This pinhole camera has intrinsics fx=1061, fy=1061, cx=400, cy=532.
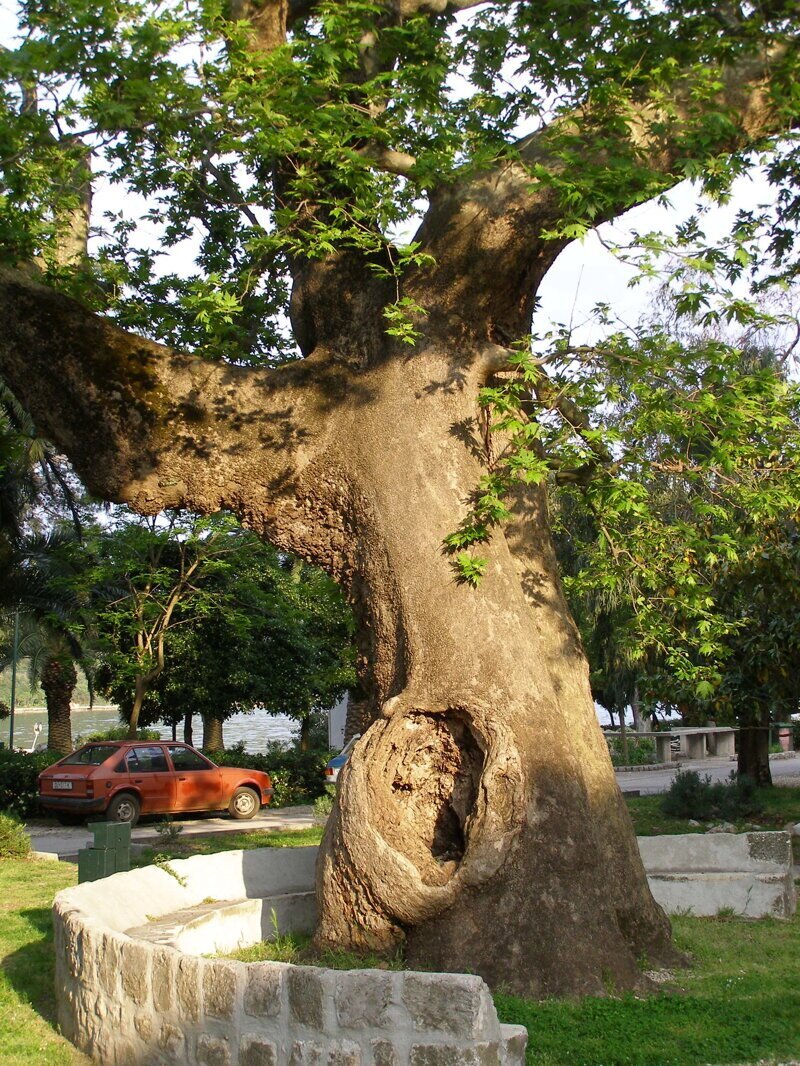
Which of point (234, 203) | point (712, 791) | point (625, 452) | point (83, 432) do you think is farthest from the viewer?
point (712, 791)

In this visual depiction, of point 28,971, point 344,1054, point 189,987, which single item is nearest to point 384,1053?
point 344,1054

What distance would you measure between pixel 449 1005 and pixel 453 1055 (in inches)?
7.7

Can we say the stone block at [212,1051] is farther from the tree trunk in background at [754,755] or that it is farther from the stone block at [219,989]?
the tree trunk in background at [754,755]

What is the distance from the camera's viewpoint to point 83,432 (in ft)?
25.2

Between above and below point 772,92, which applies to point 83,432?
below

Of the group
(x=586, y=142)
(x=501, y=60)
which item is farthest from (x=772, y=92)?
(x=501, y=60)

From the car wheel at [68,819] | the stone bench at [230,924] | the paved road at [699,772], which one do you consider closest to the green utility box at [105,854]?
the stone bench at [230,924]

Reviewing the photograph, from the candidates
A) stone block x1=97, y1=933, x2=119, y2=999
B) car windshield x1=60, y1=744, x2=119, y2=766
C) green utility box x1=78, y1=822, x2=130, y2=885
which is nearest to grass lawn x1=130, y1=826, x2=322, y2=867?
car windshield x1=60, y1=744, x2=119, y2=766

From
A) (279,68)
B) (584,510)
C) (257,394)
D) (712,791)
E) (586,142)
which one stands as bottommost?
(712,791)

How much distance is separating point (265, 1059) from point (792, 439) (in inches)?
218

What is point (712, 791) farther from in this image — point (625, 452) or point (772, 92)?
point (772, 92)

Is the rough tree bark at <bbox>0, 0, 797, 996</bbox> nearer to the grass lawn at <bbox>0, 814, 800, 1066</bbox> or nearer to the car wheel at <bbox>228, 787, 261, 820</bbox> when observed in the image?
the grass lawn at <bbox>0, 814, 800, 1066</bbox>

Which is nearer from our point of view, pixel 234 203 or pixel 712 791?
pixel 234 203

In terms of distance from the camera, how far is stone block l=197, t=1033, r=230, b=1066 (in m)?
5.19
